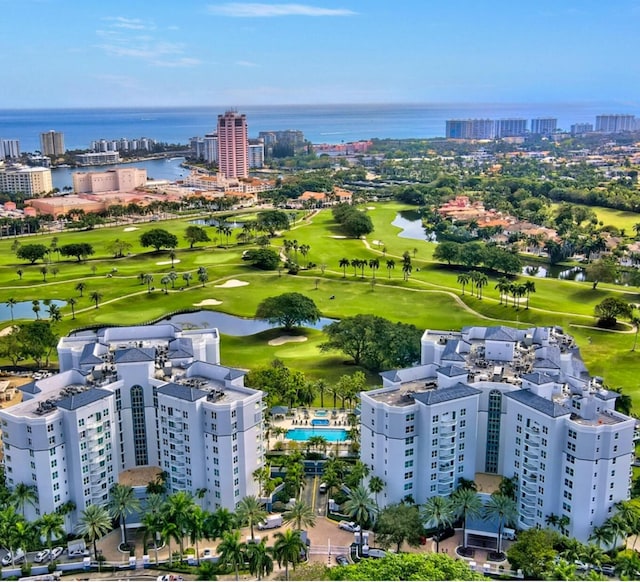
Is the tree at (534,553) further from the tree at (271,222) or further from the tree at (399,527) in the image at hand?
the tree at (271,222)

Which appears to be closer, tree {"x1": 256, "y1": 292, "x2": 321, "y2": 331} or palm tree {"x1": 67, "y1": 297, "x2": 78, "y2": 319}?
tree {"x1": 256, "y1": 292, "x2": 321, "y2": 331}

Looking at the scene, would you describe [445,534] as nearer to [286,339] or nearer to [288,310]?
[286,339]

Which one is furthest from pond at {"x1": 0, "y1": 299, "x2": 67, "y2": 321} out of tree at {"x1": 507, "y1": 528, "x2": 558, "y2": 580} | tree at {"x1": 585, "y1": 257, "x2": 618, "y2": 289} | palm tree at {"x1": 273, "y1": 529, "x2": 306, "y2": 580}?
tree at {"x1": 585, "y1": 257, "x2": 618, "y2": 289}

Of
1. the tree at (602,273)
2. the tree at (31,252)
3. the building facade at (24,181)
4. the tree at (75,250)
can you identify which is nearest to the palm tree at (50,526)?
the tree at (75,250)

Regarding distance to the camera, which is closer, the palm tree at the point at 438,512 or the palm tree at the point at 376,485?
the palm tree at the point at 438,512

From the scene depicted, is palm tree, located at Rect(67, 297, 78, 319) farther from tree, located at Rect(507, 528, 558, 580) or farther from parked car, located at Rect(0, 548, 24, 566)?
tree, located at Rect(507, 528, 558, 580)

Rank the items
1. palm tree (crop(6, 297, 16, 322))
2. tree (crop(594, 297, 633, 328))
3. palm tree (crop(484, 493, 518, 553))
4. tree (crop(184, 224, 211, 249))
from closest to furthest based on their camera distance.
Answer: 1. palm tree (crop(484, 493, 518, 553))
2. tree (crop(594, 297, 633, 328))
3. palm tree (crop(6, 297, 16, 322))
4. tree (crop(184, 224, 211, 249))
